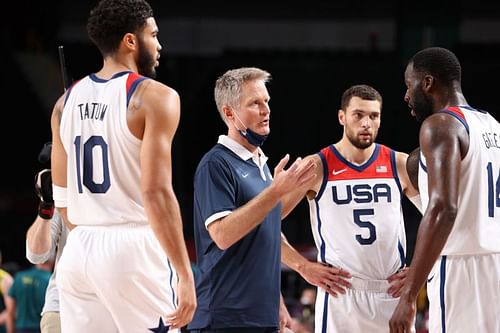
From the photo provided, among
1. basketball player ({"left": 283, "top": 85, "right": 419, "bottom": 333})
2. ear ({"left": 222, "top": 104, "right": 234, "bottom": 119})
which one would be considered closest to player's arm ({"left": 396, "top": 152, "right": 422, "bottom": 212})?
basketball player ({"left": 283, "top": 85, "right": 419, "bottom": 333})

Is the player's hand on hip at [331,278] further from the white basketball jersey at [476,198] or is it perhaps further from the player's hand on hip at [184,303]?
the player's hand on hip at [184,303]

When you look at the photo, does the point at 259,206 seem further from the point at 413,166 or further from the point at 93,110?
the point at 413,166

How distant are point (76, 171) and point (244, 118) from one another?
129cm

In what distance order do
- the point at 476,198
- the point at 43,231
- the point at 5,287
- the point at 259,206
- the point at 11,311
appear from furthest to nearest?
the point at 5,287 → the point at 11,311 → the point at 43,231 → the point at 259,206 → the point at 476,198

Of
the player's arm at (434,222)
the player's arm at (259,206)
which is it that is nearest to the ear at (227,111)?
the player's arm at (259,206)

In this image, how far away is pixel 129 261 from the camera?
426cm

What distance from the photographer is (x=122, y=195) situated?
4.35 metres

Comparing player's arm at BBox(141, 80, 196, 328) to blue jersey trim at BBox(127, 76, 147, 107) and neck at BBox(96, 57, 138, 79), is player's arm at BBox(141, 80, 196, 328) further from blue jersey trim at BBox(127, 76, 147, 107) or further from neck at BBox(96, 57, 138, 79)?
neck at BBox(96, 57, 138, 79)

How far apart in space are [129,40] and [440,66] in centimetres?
166

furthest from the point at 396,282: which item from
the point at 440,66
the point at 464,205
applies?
the point at 440,66

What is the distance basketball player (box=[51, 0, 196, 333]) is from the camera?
420 cm

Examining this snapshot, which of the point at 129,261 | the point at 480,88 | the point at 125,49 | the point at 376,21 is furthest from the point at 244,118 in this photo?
the point at 376,21

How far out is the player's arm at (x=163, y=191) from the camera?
416cm

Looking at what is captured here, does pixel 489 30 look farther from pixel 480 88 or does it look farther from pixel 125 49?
pixel 125 49
